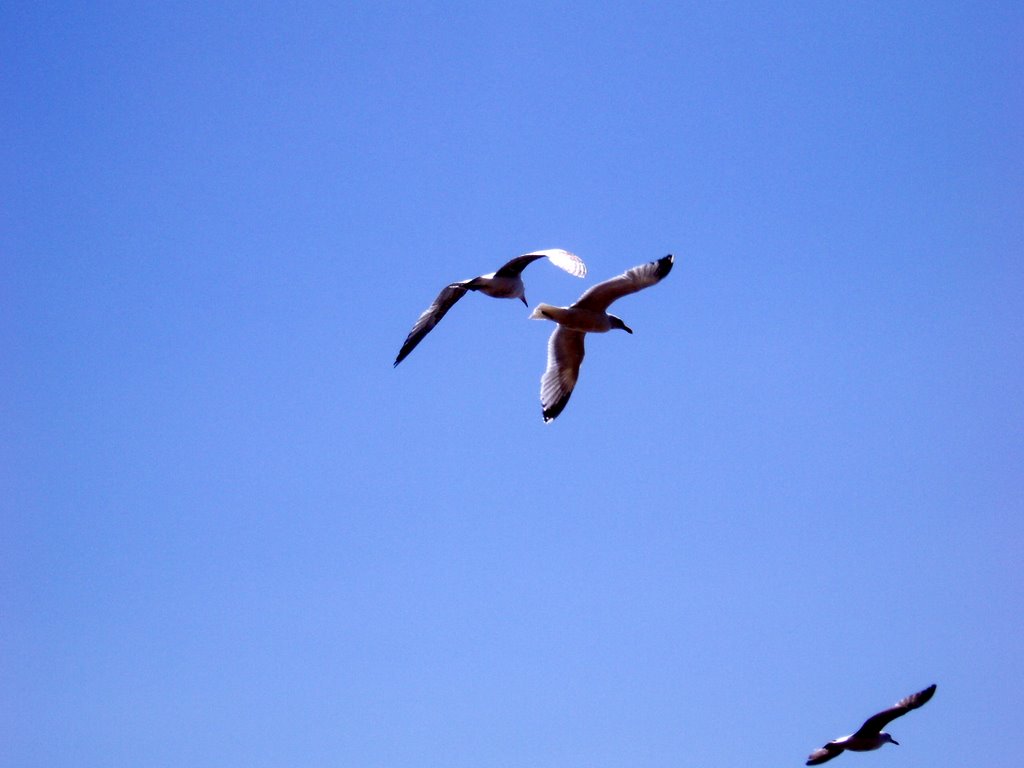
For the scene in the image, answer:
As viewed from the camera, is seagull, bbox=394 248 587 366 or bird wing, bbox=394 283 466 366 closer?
seagull, bbox=394 248 587 366

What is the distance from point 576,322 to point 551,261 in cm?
122

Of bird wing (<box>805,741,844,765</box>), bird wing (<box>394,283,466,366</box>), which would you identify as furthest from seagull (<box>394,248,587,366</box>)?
bird wing (<box>805,741,844,765</box>)

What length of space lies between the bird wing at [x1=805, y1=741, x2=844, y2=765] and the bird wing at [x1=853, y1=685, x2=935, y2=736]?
520 millimetres

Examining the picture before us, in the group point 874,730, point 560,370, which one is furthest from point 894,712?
point 560,370

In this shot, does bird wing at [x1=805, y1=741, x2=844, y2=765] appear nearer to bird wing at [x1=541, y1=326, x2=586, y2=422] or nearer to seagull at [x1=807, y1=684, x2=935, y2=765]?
seagull at [x1=807, y1=684, x2=935, y2=765]

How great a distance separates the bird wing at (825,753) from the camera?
21.3 meters

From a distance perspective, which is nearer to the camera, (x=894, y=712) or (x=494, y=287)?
(x=494, y=287)

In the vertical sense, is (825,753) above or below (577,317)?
below

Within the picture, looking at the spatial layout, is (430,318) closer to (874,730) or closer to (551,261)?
(551,261)

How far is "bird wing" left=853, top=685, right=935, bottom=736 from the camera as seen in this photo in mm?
21984

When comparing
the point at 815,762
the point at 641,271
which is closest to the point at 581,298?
the point at 641,271

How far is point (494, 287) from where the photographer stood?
19312mm

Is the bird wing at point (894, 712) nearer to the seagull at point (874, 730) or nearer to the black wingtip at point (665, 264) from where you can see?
the seagull at point (874, 730)

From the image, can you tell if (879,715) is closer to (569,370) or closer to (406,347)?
(569,370)
